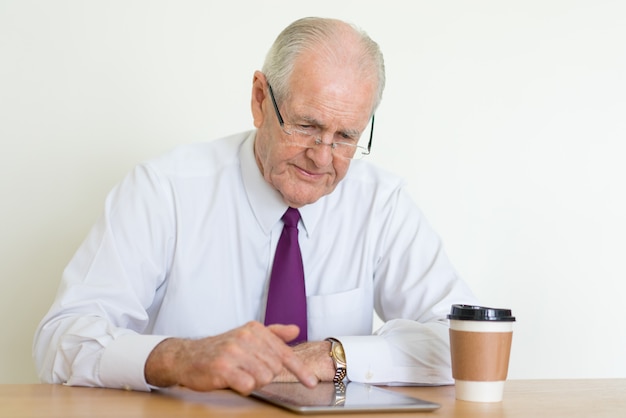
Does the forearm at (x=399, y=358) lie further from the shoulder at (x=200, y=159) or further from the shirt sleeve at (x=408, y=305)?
the shoulder at (x=200, y=159)

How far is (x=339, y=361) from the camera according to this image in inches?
62.9

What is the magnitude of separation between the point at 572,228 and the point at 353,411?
191 cm

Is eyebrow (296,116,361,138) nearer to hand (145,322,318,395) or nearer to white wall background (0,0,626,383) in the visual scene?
hand (145,322,318,395)

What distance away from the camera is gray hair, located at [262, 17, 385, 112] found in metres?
1.85

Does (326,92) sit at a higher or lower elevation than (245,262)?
higher

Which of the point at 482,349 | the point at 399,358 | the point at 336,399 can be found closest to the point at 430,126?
the point at 399,358

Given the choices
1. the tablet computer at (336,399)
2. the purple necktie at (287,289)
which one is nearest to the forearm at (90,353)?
the tablet computer at (336,399)

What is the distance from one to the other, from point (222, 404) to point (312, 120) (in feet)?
2.50

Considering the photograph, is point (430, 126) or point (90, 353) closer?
point (90, 353)

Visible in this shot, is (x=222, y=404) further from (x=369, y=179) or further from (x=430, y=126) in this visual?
(x=430, y=126)

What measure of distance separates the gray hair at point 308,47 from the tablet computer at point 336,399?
72 cm

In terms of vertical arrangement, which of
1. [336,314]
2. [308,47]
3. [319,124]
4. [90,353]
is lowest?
[336,314]

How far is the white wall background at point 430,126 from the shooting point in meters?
2.47

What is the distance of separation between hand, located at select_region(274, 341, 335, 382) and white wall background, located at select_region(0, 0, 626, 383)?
3.77ft
